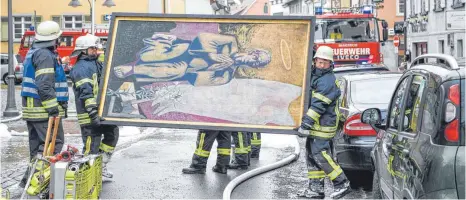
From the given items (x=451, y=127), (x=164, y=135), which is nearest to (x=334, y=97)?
(x=451, y=127)

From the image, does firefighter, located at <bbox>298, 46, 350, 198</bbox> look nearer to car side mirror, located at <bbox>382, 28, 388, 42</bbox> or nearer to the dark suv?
the dark suv

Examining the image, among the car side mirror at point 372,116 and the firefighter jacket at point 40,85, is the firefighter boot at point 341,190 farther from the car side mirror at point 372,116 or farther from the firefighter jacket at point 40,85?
the firefighter jacket at point 40,85

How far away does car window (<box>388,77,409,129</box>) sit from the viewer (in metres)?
6.86

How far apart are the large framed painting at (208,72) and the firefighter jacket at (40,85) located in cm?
54

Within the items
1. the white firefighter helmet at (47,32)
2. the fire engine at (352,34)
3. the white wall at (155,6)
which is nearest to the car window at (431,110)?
the white firefighter helmet at (47,32)

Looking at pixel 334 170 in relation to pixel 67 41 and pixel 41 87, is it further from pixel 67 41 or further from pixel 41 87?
pixel 67 41

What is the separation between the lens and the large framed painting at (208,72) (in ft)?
A: 29.0

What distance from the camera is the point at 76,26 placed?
5103 centimetres

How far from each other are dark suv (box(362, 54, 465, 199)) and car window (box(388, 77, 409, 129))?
0.02m

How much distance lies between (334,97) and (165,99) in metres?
1.81

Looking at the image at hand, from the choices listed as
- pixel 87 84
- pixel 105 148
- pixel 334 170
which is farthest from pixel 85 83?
pixel 334 170

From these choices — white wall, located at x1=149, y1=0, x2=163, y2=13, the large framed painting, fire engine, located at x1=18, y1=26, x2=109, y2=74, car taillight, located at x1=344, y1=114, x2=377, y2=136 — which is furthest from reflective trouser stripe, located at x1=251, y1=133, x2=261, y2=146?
white wall, located at x1=149, y1=0, x2=163, y2=13

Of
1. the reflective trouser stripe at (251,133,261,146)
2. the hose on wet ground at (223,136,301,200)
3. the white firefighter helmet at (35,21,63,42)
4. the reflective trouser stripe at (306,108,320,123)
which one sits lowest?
the hose on wet ground at (223,136,301,200)

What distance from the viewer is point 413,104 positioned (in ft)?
20.4
